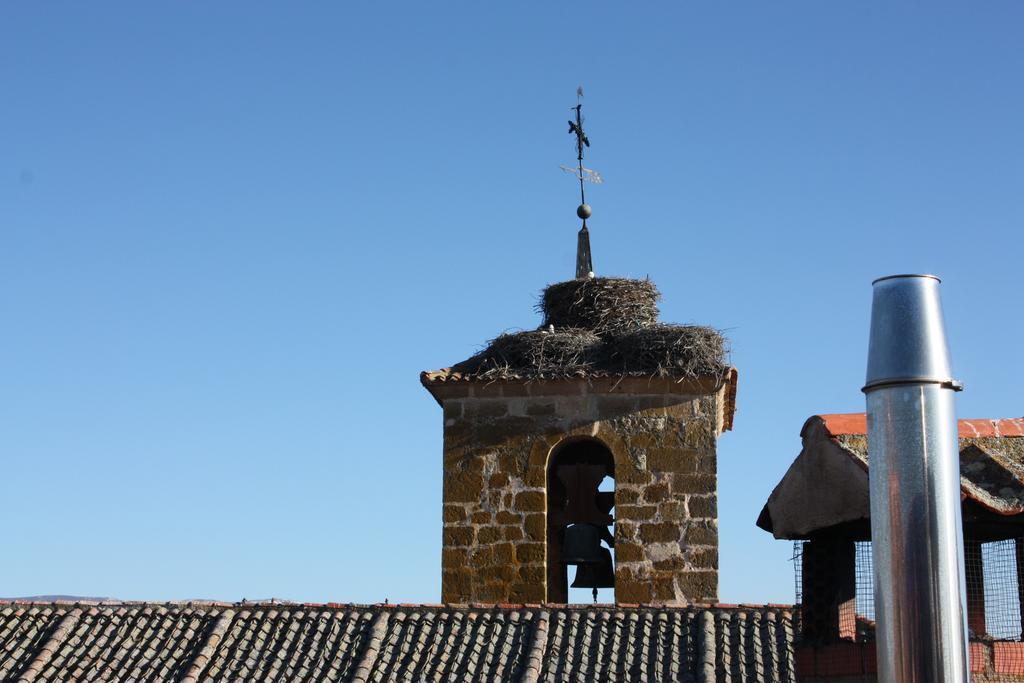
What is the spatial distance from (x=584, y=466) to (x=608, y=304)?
1.46m

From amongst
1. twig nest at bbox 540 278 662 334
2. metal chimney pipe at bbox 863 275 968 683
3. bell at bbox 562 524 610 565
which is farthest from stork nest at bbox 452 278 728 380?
metal chimney pipe at bbox 863 275 968 683

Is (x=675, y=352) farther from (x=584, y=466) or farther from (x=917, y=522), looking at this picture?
(x=917, y=522)

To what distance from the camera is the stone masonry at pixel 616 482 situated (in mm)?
11234

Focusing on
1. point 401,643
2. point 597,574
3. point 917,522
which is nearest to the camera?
point 917,522

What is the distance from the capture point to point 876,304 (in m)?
3.35

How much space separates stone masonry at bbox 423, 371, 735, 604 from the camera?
11.2 m

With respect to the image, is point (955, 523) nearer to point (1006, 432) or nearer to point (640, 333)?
point (1006, 432)

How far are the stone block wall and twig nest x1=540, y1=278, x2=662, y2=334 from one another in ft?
2.89

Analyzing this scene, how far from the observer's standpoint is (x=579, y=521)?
1162cm

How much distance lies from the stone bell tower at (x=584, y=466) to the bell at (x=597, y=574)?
0.01 meters

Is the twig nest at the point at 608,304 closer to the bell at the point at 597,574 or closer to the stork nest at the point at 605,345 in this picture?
the stork nest at the point at 605,345

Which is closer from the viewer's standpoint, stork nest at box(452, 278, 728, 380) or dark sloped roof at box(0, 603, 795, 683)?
dark sloped roof at box(0, 603, 795, 683)

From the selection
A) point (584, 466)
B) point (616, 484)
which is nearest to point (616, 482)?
point (616, 484)

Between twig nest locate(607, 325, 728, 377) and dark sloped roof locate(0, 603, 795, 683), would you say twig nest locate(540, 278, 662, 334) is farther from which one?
dark sloped roof locate(0, 603, 795, 683)
